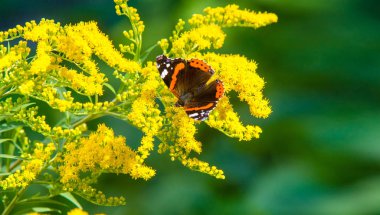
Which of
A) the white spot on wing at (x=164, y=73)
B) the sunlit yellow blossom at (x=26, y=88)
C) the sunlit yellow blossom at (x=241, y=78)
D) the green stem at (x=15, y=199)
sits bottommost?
the green stem at (x=15, y=199)

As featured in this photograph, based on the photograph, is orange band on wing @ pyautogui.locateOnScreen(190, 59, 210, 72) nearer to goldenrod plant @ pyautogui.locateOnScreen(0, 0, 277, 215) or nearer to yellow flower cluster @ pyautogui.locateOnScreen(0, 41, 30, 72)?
goldenrod plant @ pyautogui.locateOnScreen(0, 0, 277, 215)

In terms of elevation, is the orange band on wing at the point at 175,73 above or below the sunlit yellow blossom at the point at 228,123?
above

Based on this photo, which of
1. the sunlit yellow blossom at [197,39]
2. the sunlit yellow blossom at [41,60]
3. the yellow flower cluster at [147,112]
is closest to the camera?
the sunlit yellow blossom at [41,60]

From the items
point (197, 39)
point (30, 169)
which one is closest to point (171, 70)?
point (197, 39)

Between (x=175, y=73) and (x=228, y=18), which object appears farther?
(x=228, y=18)

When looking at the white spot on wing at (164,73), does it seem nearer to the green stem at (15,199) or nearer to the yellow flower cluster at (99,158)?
the yellow flower cluster at (99,158)

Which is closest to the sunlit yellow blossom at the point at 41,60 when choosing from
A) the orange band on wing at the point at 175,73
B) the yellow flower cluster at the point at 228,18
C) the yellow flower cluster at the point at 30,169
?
the yellow flower cluster at the point at 30,169

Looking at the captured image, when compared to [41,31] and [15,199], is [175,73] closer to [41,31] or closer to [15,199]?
[41,31]

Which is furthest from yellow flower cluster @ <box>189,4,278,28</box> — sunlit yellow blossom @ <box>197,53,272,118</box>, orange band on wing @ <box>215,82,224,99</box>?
orange band on wing @ <box>215,82,224,99</box>
